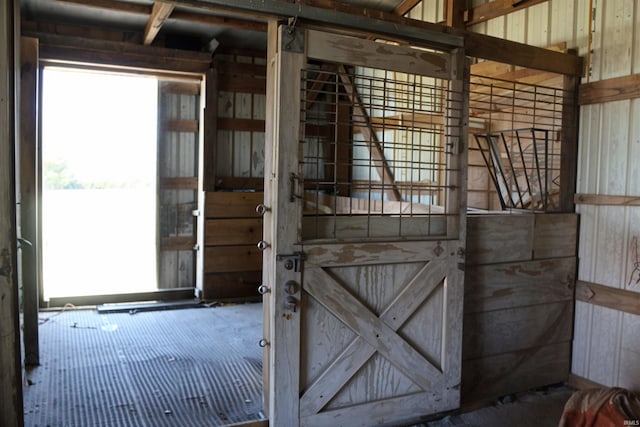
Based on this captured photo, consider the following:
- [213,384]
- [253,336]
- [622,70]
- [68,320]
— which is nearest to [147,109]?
[68,320]

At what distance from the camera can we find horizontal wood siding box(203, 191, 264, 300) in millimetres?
5250

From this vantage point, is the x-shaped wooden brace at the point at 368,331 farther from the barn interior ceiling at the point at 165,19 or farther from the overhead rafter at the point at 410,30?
the barn interior ceiling at the point at 165,19

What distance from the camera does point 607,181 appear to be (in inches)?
125

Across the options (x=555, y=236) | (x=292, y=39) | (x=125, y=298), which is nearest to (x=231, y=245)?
(x=125, y=298)

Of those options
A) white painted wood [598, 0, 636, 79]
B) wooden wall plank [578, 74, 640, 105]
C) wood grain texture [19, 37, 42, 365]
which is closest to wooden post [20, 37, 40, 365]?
wood grain texture [19, 37, 42, 365]

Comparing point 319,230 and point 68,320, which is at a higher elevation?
point 319,230

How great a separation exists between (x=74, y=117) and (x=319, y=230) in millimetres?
6208

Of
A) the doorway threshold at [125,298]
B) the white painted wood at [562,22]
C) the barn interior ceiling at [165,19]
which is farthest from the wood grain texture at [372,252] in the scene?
the doorway threshold at [125,298]

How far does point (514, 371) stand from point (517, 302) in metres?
0.45

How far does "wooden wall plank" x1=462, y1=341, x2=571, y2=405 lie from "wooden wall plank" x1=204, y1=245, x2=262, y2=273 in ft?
9.62

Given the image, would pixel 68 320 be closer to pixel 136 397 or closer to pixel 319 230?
pixel 136 397

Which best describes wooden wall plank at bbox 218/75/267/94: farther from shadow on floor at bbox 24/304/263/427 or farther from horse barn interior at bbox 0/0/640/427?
shadow on floor at bbox 24/304/263/427

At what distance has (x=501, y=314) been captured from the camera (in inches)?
123

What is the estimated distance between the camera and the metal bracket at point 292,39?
229cm
